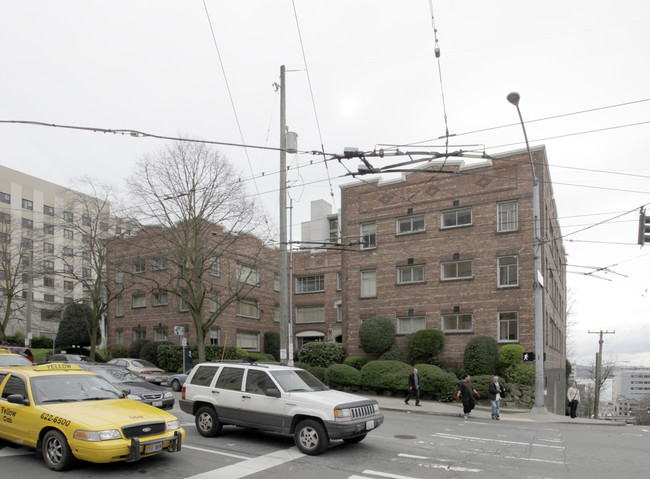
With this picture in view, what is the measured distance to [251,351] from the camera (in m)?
40.5

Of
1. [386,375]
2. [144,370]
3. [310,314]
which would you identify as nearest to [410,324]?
[386,375]

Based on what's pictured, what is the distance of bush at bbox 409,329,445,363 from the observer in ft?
86.3

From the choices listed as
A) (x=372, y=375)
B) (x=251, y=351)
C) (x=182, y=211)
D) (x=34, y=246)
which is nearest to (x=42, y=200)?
(x=34, y=246)

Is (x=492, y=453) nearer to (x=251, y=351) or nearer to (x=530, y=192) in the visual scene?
(x=530, y=192)

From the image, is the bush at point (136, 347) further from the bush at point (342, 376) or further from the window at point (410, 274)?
the window at point (410, 274)

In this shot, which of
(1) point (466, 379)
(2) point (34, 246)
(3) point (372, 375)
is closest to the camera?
(1) point (466, 379)

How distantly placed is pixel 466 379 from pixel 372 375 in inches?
298

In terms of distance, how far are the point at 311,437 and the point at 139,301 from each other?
1365 inches

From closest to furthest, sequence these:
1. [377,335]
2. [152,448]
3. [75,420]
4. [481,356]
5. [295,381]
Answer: [75,420]
[152,448]
[295,381]
[481,356]
[377,335]

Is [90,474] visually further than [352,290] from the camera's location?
No

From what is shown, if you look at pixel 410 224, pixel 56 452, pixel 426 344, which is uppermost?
pixel 410 224

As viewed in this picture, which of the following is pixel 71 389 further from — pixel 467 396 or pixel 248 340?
pixel 248 340

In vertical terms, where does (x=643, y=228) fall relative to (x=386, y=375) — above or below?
above

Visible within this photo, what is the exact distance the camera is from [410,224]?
2931 centimetres
